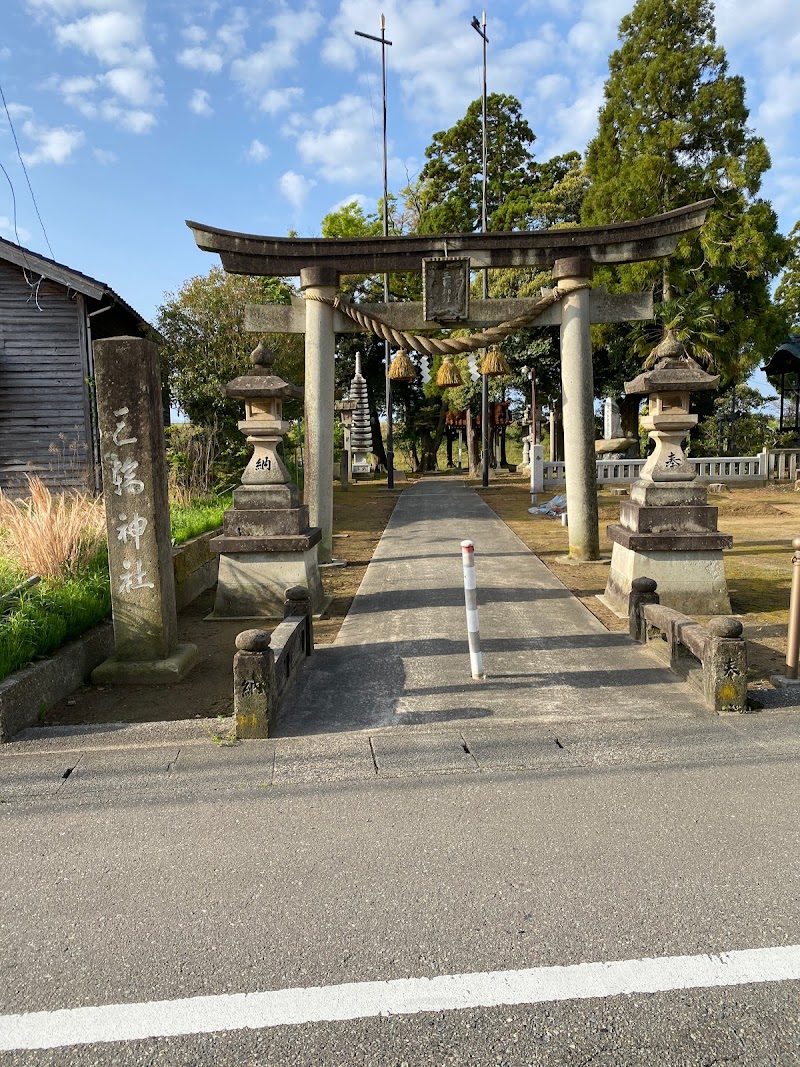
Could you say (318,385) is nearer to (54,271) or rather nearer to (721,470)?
(54,271)

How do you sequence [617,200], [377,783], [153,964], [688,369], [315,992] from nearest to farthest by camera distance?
1. [315,992]
2. [153,964]
3. [377,783]
4. [688,369]
5. [617,200]

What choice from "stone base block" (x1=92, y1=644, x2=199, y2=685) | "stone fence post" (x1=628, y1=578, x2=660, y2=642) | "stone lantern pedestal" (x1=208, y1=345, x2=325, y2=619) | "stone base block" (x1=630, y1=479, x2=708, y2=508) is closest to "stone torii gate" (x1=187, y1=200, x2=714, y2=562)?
"stone lantern pedestal" (x1=208, y1=345, x2=325, y2=619)

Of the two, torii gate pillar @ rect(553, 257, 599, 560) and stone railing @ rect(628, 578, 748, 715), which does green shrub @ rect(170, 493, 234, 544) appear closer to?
torii gate pillar @ rect(553, 257, 599, 560)

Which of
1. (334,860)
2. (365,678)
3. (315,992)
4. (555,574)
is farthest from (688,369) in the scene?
(315,992)

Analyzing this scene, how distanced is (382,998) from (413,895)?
539mm

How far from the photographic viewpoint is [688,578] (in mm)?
6992

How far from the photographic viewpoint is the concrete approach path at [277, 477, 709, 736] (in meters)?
4.60

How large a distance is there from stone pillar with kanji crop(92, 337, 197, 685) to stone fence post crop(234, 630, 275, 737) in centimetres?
142

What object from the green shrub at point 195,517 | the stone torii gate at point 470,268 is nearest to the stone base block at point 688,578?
the stone torii gate at point 470,268

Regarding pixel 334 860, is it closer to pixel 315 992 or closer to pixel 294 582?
pixel 315 992

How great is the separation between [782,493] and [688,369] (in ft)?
44.1

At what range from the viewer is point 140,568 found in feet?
17.4

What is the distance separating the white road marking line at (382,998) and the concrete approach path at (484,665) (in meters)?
2.18

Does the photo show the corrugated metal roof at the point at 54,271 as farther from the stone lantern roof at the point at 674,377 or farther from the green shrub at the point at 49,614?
the stone lantern roof at the point at 674,377
